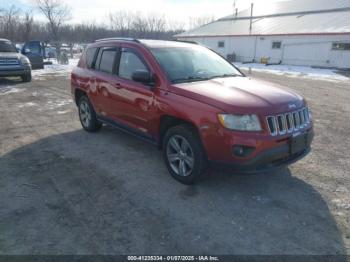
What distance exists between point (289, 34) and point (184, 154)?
83.5 feet

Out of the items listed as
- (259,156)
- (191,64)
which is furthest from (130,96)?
(259,156)

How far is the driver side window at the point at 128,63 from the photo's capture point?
4637mm

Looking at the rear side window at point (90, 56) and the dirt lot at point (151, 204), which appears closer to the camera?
the dirt lot at point (151, 204)

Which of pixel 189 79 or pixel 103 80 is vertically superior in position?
pixel 189 79

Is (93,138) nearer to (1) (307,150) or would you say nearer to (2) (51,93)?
(1) (307,150)

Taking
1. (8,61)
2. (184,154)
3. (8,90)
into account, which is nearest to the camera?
(184,154)

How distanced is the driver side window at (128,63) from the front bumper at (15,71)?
1007cm

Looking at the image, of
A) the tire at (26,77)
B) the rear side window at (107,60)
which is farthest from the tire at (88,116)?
the tire at (26,77)

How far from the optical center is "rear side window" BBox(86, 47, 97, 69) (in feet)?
19.6

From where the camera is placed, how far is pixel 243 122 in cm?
340

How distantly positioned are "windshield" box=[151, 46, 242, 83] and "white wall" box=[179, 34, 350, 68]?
21.7 meters

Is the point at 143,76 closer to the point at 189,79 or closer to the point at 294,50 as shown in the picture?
the point at 189,79

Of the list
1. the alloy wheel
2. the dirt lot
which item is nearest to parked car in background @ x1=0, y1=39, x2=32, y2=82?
the dirt lot

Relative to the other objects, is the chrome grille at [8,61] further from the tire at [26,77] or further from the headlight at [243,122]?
the headlight at [243,122]
